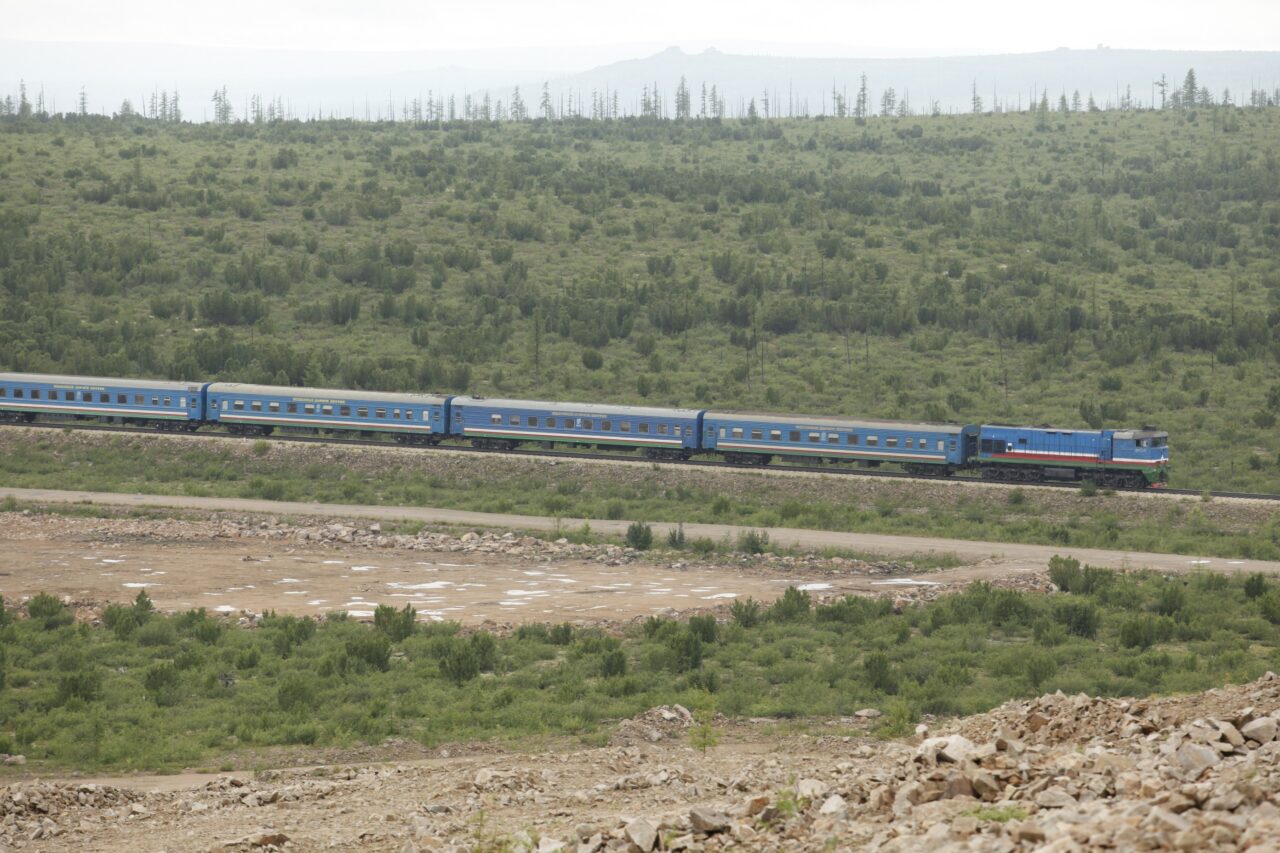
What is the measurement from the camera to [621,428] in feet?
174

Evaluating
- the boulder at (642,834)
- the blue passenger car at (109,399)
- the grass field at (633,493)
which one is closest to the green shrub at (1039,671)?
the boulder at (642,834)

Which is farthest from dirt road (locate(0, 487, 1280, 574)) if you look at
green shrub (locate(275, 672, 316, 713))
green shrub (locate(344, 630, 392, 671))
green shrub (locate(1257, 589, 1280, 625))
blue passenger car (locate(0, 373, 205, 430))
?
green shrub (locate(275, 672, 316, 713))

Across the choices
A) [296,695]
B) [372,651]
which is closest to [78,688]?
[296,695]

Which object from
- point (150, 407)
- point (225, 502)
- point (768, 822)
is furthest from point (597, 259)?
point (768, 822)

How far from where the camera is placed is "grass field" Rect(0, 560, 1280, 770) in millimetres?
23688

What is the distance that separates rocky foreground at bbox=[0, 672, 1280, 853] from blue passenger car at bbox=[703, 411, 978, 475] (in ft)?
89.0

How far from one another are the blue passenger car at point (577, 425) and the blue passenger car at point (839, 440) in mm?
1151

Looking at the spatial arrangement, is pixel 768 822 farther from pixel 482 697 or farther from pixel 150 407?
pixel 150 407

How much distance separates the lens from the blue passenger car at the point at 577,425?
52.5 m

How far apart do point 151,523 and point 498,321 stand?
33.0 metres

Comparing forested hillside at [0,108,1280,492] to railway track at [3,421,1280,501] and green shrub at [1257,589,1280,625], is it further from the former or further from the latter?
green shrub at [1257,589,1280,625]

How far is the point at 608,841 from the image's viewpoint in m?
13.6

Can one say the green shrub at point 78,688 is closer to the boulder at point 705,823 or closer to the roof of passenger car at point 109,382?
the boulder at point 705,823

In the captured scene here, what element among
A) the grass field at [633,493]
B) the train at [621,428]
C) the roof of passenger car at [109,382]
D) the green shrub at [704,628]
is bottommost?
the green shrub at [704,628]
